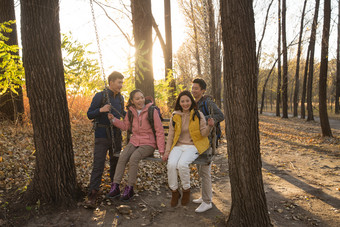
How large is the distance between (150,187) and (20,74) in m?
3.83

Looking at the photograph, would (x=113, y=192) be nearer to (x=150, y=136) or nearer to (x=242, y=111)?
(x=150, y=136)

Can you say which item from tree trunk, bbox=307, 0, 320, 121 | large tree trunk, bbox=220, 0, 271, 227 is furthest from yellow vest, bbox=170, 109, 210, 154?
tree trunk, bbox=307, 0, 320, 121

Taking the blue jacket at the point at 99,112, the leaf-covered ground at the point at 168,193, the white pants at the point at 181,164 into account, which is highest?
the blue jacket at the point at 99,112

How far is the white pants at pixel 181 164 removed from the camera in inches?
140

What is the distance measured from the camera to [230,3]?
2.80 meters

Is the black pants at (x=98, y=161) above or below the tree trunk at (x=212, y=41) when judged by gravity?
below

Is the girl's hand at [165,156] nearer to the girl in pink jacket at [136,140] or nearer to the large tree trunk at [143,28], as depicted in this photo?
the girl in pink jacket at [136,140]

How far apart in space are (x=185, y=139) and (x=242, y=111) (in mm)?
1231

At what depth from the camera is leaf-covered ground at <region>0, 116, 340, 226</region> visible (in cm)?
343

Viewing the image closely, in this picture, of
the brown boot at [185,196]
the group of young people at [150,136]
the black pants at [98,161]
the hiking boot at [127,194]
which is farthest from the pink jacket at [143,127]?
the brown boot at [185,196]

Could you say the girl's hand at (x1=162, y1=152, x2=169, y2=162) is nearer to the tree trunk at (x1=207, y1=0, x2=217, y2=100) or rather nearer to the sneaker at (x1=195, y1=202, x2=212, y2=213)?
the sneaker at (x1=195, y1=202, x2=212, y2=213)

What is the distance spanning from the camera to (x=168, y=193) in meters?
4.53

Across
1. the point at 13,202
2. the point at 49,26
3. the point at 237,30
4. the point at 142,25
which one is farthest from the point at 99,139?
the point at 142,25

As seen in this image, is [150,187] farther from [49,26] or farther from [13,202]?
[49,26]
